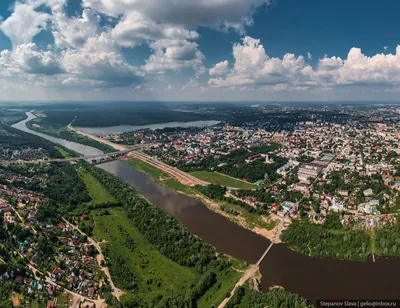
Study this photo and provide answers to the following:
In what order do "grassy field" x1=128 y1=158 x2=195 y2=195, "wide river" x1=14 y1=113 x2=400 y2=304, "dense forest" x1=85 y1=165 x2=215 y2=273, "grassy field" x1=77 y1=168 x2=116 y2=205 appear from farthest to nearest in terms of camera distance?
1. "grassy field" x1=128 y1=158 x2=195 y2=195
2. "grassy field" x1=77 y1=168 x2=116 y2=205
3. "dense forest" x1=85 y1=165 x2=215 y2=273
4. "wide river" x1=14 y1=113 x2=400 y2=304

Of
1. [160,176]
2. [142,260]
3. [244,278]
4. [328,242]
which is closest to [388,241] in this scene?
[328,242]

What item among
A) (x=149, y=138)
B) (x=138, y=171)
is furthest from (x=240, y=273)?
(x=149, y=138)

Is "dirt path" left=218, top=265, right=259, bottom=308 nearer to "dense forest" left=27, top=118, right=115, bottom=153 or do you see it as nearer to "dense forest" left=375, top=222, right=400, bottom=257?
"dense forest" left=375, top=222, right=400, bottom=257

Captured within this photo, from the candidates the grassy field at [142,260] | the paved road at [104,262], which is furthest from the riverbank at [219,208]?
the paved road at [104,262]

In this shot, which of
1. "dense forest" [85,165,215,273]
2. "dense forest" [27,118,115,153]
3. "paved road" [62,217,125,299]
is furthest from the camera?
"dense forest" [27,118,115,153]

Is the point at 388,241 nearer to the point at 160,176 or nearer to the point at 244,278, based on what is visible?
the point at 244,278


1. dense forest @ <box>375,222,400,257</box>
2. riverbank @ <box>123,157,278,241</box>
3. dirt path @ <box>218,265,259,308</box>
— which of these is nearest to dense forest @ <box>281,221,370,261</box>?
dense forest @ <box>375,222,400,257</box>
